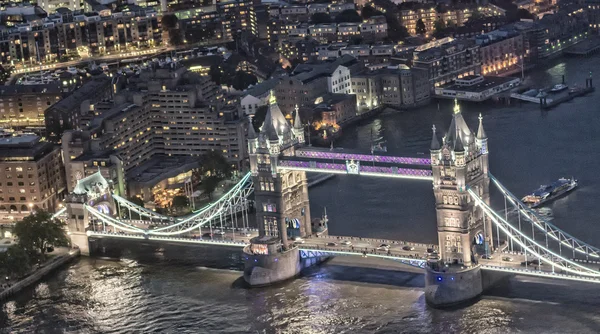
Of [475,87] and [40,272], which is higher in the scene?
[40,272]

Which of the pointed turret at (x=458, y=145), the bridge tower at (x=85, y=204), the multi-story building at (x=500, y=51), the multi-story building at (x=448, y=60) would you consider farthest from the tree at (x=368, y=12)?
the pointed turret at (x=458, y=145)

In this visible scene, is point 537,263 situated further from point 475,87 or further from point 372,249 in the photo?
point 475,87

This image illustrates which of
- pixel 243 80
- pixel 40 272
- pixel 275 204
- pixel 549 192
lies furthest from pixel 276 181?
pixel 243 80

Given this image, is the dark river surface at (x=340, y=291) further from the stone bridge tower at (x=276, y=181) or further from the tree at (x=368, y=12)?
the tree at (x=368, y=12)

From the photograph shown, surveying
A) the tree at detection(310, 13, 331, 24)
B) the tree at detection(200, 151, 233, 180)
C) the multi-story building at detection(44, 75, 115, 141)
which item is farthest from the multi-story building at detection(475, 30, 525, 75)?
the tree at detection(200, 151, 233, 180)

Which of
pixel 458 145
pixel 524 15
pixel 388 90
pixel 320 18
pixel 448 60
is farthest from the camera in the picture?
pixel 320 18

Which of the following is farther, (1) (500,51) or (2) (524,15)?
(2) (524,15)

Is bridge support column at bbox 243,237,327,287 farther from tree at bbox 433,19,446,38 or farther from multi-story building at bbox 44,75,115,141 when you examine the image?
tree at bbox 433,19,446,38
